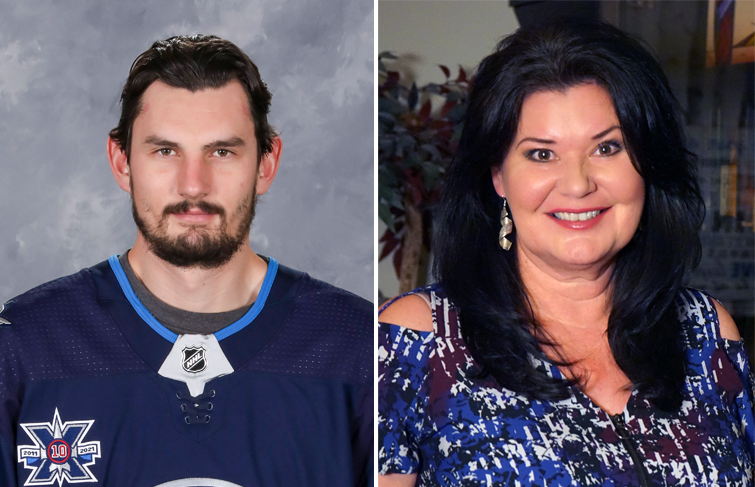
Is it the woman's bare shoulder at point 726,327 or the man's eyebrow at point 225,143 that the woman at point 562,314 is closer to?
the woman's bare shoulder at point 726,327

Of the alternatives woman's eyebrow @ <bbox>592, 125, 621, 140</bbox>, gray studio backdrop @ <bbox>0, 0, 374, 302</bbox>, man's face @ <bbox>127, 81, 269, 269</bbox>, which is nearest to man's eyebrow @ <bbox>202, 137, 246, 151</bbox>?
man's face @ <bbox>127, 81, 269, 269</bbox>

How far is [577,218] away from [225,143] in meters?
0.74

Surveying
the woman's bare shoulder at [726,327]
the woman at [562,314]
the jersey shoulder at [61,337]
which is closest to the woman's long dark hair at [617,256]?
the woman at [562,314]

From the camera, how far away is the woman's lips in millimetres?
1552

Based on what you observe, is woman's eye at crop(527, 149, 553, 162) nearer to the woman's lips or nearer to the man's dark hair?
the woman's lips

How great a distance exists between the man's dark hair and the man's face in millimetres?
16

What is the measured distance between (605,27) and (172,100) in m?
0.91

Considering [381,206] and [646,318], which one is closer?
[646,318]

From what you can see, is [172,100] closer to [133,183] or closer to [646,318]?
[133,183]

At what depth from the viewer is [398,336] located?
1526 millimetres

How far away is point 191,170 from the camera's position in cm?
153

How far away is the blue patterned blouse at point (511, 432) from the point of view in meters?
1.43

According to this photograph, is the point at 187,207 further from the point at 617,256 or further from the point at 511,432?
the point at 617,256

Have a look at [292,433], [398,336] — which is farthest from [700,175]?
[292,433]
